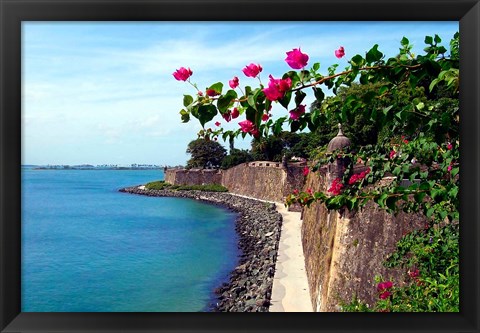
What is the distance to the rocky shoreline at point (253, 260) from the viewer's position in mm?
7523

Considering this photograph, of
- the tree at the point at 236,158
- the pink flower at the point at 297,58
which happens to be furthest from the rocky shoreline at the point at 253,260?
the pink flower at the point at 297,58

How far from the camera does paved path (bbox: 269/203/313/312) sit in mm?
6293

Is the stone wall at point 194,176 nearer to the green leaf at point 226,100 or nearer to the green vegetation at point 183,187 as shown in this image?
the green vegetation at point 183,187

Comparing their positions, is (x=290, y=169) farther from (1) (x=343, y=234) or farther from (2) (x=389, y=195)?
(2) (x=389, y=195)

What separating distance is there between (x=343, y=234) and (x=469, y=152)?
9.45 ft

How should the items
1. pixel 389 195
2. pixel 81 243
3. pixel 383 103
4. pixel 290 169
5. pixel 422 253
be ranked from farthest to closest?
pixel 290 169
pixel 81 243
pixel 422 253
pixel 383 103
pixel 389 195

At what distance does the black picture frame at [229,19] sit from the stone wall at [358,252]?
1714 millimetres

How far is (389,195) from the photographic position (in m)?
2.06

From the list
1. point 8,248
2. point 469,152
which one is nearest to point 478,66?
→ point 469,152

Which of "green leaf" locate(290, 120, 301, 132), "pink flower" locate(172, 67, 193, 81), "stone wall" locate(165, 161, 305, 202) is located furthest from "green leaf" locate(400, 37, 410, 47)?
"stone wall" locate(165, 161, 305, 202)

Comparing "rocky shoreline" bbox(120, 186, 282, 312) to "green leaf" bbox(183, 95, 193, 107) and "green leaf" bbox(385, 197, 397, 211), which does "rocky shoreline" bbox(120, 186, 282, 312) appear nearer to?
"green leaf" bbox(385, 197, 397, 211)

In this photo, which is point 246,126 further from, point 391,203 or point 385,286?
point 385,286

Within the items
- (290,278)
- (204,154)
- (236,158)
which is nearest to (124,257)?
(290,278)

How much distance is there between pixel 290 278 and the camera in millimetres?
7812
